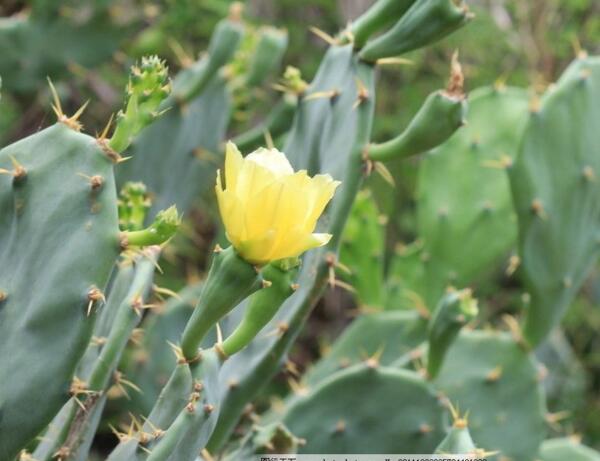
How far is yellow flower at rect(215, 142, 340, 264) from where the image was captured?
101cm

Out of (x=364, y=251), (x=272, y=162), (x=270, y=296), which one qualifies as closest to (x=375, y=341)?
(x=364, y=251)

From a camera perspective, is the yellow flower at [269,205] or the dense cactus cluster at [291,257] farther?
the dense cactus cluster at [291,257]

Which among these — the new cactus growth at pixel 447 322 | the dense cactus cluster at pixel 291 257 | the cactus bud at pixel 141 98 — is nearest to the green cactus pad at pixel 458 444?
the dense cactus cluster at pixel 291 257

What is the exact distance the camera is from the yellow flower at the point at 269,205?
1008mm

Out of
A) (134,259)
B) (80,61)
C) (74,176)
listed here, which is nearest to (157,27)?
(80,61)

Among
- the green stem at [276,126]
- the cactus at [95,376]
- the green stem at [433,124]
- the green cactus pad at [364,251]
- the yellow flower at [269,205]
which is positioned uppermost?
the yellow flower at [269,205]

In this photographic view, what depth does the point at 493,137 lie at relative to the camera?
90.6 inches

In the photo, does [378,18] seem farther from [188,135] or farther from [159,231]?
[188,135]

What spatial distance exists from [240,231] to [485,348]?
44.8 inches

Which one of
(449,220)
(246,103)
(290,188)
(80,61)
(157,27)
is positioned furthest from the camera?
(157,27)

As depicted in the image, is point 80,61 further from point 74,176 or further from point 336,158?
point 74,176

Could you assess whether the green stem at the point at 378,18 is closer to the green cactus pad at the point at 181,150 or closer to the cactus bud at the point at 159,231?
the cactus bud at the point at 159,231

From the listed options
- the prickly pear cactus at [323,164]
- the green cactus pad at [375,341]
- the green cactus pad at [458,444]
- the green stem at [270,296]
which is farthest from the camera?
the green cactus pad at [375,341]

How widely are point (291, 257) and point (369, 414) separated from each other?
77 centimetres
